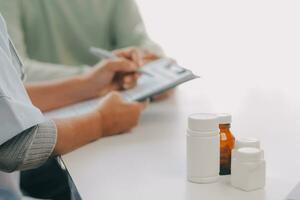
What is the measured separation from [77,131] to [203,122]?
33 centimetres

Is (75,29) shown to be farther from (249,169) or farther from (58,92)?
(249,169)

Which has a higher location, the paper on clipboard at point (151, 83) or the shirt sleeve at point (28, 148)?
the paper on clipboard at point (151, 83)

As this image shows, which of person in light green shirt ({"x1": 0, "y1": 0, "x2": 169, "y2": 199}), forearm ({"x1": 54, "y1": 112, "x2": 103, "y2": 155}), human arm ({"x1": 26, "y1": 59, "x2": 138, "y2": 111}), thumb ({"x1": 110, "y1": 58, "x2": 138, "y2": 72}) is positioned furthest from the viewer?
person in light green shirt ({"x1": 0, "y1": 0, "x2": 169, "y2": 199})

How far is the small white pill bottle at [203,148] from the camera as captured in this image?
705 millimetres

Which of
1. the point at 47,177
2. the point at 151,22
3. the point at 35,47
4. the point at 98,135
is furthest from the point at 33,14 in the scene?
the point at 98,135

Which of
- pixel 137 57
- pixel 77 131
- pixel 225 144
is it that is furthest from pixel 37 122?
pixel 137 57

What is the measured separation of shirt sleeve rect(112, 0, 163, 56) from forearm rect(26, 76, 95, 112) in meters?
0.50

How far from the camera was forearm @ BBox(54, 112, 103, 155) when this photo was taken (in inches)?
35.2

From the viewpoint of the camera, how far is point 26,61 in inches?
61.7

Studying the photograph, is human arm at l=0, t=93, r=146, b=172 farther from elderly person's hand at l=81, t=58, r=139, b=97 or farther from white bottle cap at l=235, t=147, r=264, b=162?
white bottle cap at l=235, t=147, r=264, b=162

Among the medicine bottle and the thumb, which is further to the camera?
the thumb

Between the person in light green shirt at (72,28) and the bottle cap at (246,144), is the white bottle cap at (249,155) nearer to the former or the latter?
the bottle cap at (246,144)

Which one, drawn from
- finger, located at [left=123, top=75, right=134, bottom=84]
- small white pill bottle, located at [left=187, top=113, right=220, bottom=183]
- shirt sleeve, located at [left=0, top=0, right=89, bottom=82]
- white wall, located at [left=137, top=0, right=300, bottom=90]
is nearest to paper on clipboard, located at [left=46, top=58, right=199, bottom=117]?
finger, located at [left=123, top=75, right=134, bottom=84]

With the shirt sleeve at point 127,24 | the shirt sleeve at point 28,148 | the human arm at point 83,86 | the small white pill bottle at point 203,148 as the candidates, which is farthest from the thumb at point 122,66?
the small white pill bottle at point 203,148
